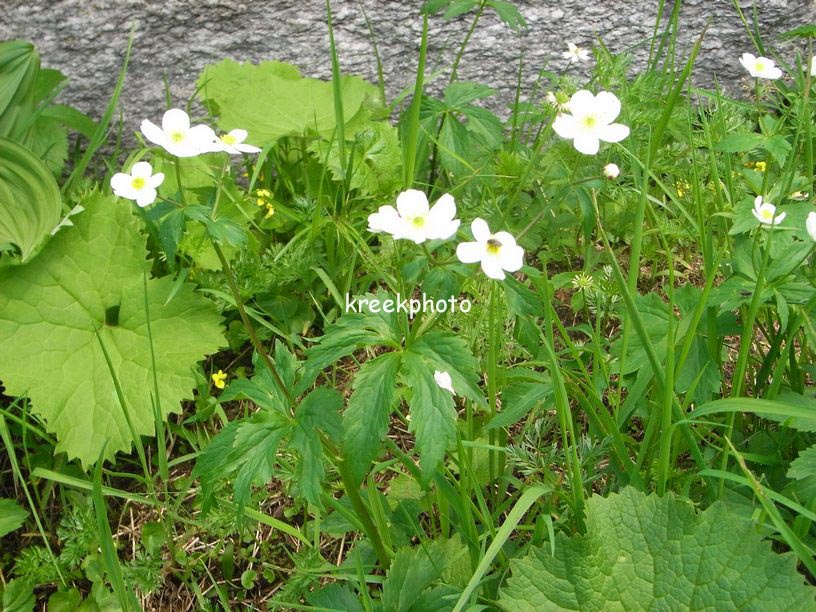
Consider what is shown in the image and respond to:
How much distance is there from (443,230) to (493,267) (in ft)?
0.29

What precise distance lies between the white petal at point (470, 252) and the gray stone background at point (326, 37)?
3.80ft

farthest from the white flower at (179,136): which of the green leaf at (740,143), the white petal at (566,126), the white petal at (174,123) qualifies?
the green leaf at (740,143)

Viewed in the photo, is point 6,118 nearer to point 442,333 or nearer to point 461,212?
point 461,212

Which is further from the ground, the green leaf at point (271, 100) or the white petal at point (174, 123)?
the white petal at point (174, 123)

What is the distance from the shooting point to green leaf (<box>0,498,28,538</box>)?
1.52 m

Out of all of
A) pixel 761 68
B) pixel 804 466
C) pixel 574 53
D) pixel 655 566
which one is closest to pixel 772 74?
pixel 761 68

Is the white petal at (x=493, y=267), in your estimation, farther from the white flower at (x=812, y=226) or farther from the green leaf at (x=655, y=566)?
the white flower at (x=812, y=226)

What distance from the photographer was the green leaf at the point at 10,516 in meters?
1.52

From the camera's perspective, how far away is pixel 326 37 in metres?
2.15

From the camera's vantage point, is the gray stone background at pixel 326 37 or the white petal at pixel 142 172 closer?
the white petal at pixel 142 172

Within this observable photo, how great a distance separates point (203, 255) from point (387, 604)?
109 cm

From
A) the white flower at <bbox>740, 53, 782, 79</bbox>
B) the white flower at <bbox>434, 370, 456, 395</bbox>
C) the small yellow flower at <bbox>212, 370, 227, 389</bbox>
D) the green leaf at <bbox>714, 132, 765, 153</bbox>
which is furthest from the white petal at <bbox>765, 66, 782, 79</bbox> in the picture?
the small yellow flower at <bbox>212, 370, 227, 389</bbox>

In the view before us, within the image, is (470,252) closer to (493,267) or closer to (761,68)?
(493,267)

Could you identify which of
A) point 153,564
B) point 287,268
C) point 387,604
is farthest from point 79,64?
point 387,604
